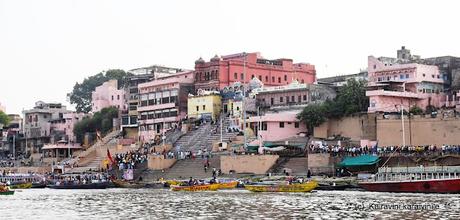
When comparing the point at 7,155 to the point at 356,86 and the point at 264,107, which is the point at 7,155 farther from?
the point at 356,86

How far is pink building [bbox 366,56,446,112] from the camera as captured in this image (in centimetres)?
6806

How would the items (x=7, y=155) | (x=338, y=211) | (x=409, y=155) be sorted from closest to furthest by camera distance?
(x=338, y=211), (x=409, y=155), (x=7, y=155)

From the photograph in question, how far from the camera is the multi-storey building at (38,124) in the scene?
105 metres

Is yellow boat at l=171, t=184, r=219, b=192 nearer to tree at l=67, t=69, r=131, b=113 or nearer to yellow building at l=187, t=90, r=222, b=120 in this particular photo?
yellow building at l=187, t=90, r=222, b=120

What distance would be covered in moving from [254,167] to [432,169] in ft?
61.5

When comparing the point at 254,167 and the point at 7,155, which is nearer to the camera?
the point at 254,167

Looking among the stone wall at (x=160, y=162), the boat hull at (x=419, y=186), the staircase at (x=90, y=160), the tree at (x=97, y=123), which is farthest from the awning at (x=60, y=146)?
the boat hull at (x=419, y=186)

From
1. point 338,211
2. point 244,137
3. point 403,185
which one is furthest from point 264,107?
point 338,211

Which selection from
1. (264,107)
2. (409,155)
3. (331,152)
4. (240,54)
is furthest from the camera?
(240,54)

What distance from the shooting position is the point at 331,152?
62.8 m

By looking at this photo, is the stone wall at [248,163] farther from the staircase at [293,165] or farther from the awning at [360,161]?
the awning at [360,161]

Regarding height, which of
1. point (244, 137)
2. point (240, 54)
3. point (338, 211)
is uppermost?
point (240, 54)

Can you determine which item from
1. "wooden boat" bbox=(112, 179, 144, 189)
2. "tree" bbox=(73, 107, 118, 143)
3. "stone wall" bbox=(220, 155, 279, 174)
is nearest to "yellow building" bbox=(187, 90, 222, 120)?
"wooden boat" bbox=(112, 179, 144, 189)

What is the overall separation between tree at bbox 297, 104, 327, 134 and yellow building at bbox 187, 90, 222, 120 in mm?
11777
